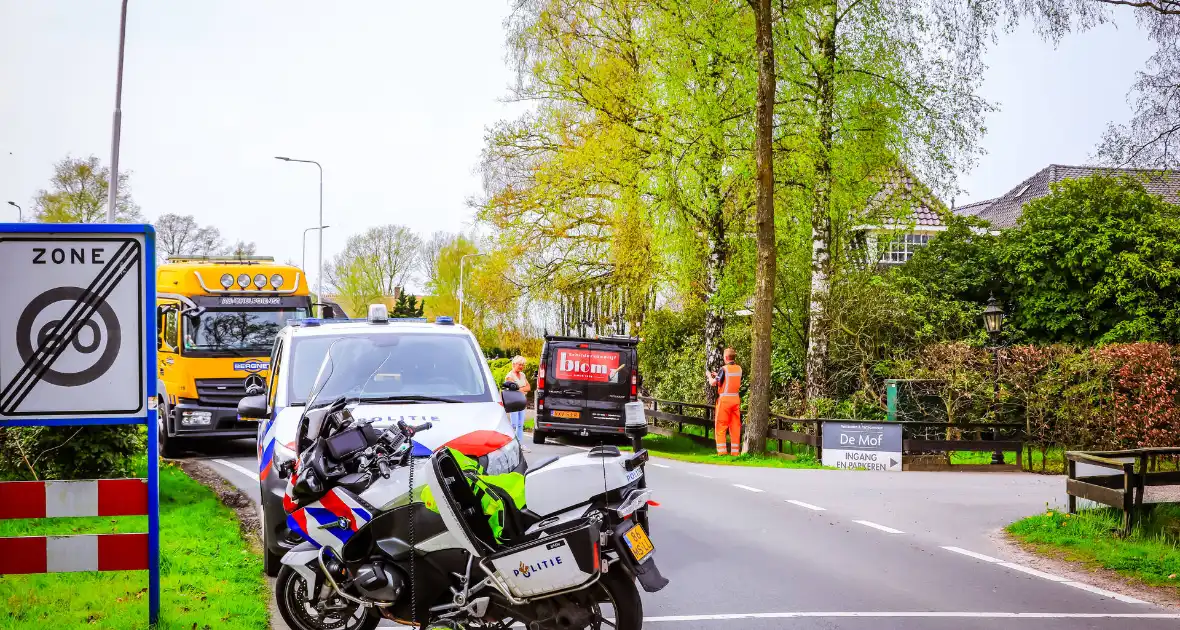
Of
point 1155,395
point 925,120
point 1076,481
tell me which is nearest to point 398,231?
point 925,120

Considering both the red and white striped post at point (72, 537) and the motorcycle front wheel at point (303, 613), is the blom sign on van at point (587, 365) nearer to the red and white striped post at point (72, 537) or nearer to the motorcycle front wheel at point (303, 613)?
the motorcycle front wheel at point (303, 613)

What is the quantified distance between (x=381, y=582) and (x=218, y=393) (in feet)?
44.3

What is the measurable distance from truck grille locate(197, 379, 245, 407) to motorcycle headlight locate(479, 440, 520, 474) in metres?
11.4

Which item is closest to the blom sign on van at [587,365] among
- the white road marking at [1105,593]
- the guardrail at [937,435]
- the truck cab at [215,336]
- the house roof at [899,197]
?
the guardrail at [937,435]

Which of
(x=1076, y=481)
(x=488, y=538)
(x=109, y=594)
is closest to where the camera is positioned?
(x=488, y=538)

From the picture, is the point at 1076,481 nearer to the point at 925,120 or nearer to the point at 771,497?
the point at 771,497

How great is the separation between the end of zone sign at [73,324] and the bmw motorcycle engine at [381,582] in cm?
167

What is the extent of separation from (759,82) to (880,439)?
7.12 metres

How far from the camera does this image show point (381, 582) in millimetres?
5941

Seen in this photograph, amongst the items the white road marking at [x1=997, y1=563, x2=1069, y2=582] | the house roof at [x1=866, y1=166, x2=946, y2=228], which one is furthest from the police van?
the house roof at [x1=866, y1=166, x2=946, y2=228]

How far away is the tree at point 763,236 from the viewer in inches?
845

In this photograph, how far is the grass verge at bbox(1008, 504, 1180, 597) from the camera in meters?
9.73

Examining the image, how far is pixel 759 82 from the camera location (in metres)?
21.7

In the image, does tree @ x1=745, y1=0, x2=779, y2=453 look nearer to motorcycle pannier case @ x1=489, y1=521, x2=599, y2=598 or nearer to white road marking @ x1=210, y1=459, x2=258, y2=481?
white road marking @ x1=210, y1=459, x2=258, y2=481
